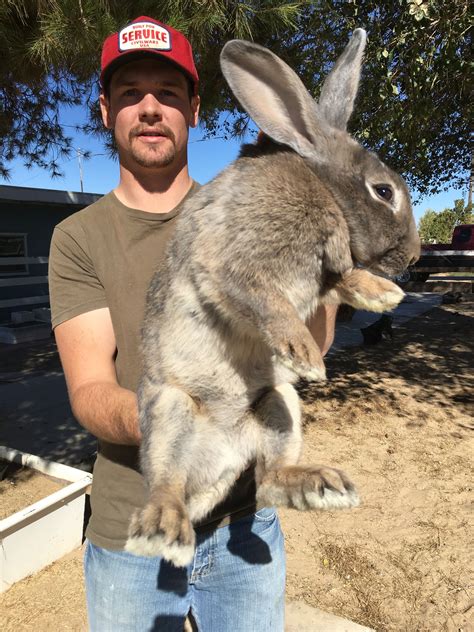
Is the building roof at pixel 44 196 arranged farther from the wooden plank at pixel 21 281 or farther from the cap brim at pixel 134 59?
the cap brim at pixel 134 59

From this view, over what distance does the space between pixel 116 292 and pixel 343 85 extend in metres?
1.33

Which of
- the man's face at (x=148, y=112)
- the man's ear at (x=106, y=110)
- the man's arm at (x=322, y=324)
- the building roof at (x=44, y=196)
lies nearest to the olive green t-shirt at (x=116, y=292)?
the man's face at (x=148, y=112)

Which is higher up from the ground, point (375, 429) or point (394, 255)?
point (394, 255)

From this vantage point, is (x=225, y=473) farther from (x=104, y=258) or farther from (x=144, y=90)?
(x=144, y=90)

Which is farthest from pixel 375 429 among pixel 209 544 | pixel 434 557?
pixel 209 544

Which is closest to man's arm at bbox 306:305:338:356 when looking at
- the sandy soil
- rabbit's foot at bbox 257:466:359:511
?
rabbit's foot at bbox 257:466:359:511

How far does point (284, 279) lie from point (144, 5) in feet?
13.7

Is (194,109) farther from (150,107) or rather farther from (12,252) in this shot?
(12,252)

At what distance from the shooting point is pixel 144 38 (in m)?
2.16

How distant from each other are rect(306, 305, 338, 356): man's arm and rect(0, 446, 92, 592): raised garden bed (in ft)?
9.17

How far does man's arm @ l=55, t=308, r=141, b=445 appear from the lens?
6.63ft

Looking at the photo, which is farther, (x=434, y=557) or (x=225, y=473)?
(x=434, y=557)

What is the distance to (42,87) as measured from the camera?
715 centimetres

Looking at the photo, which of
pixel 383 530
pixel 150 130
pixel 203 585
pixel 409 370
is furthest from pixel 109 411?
pixel 409 370
